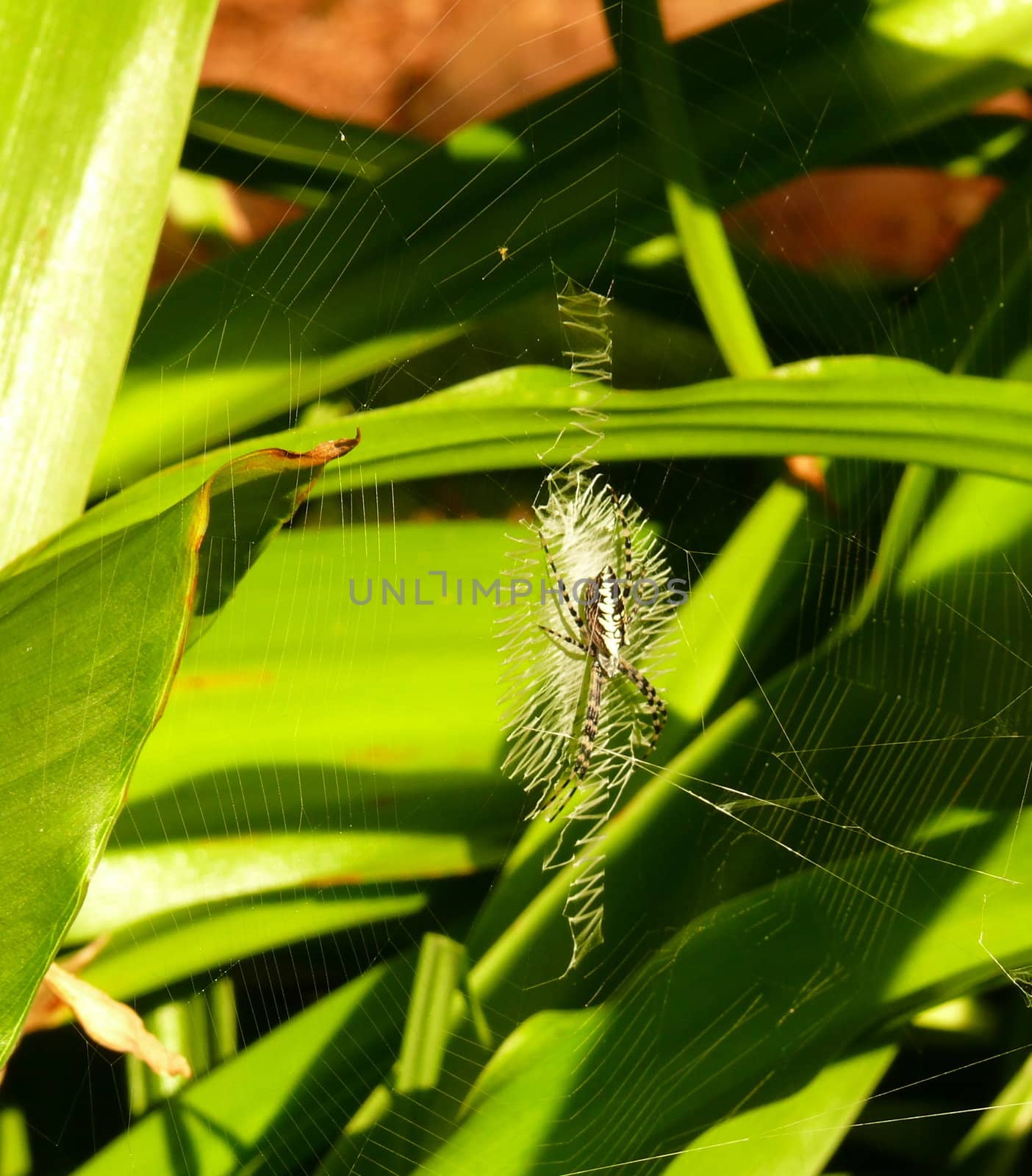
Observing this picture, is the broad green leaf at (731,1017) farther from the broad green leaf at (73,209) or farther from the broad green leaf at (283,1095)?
the broad green leaf at (73,209)

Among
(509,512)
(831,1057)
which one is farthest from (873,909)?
(509,512)

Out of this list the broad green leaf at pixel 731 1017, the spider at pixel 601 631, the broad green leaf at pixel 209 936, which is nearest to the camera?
the broad green leaf at pixel 731 1017

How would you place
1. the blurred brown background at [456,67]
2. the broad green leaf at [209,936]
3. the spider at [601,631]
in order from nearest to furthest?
the broad green leaf at [209,936] → the spider at [601,631] → the blurred brown background at [456,67]

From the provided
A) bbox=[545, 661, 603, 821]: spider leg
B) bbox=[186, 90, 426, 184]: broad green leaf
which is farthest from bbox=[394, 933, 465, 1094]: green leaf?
bbox=[186, 90, 426, 184]: broad green leaf

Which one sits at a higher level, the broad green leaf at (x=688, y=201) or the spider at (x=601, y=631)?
the broad green leaf at (x=688, y=201)

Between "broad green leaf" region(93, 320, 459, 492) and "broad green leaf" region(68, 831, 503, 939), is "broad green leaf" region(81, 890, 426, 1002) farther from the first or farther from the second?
"broad green leaf" region(93, 320, 459, 492)

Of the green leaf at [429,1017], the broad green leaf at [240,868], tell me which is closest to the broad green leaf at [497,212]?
the broad green leaf at [240,868]

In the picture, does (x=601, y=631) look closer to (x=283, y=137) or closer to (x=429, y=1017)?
(x=429, y=1017)
